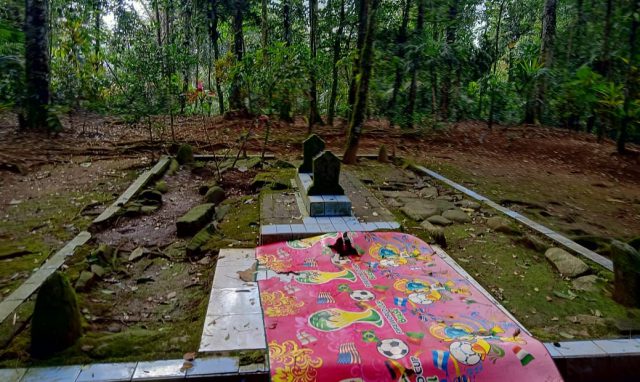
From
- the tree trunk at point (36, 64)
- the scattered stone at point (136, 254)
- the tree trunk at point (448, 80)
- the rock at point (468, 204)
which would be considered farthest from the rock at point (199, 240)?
the tree trunk at point (448, 80)

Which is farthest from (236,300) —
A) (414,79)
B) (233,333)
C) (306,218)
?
(414,79)

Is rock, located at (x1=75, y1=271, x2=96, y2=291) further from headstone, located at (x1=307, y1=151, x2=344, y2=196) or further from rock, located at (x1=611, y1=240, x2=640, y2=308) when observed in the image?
rock, located at (x1=611, y1=240, x2=640, y2=308)

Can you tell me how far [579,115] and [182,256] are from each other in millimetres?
13005

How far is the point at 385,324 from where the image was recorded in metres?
3.10

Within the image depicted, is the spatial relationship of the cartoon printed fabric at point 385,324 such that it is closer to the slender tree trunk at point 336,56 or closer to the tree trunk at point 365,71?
the tree trunk at point 365,71

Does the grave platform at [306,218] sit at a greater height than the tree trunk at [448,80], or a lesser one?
lesser

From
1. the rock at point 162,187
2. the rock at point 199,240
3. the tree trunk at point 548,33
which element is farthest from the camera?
the tree trunk at point 548,33

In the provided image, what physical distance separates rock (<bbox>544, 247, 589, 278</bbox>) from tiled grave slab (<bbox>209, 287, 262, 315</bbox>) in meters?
3.16

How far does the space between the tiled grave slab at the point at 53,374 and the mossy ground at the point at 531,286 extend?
3.26 meters

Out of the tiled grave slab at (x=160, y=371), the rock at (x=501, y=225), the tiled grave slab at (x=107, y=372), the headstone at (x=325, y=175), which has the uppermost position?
the headstone at (x=325, y=175)

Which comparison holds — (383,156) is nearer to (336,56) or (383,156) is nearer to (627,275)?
(336,56)

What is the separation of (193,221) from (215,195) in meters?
1.20

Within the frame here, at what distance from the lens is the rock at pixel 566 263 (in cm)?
420

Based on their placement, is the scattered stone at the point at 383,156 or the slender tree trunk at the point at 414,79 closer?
the scattered stone at the point at 383,156
